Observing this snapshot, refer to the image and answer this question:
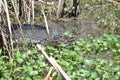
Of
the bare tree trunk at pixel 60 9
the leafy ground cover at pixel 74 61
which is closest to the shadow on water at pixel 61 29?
the bare tree trunk at pixel 60 9

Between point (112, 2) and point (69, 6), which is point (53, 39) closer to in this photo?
point (69, 6)

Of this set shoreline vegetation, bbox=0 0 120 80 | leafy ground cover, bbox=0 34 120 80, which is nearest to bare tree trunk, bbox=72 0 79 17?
shoreline vegetation, bbox=0 0 120 80

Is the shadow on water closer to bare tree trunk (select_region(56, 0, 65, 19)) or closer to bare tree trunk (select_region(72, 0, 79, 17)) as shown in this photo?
bare tree trunk (select_region(56, 0, 65, 19))

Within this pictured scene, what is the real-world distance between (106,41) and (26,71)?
1838 mm

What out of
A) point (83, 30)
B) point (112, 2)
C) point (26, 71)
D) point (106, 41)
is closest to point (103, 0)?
point (112, 2)

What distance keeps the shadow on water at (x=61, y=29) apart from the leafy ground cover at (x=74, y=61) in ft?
1.83

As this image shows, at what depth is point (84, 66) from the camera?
4191 mm

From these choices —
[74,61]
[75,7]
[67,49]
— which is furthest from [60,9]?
[74,61]

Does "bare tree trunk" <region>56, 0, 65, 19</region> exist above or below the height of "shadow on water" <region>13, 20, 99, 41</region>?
above

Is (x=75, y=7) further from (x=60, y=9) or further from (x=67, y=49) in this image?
(x=67, y=49)

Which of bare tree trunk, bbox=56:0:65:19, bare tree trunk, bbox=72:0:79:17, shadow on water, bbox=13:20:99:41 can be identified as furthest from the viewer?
bare tree trunk, bbox=72:0:79:17

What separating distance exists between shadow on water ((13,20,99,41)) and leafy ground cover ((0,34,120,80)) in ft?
1.83

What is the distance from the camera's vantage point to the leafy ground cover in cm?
381

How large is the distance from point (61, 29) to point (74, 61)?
180cm
